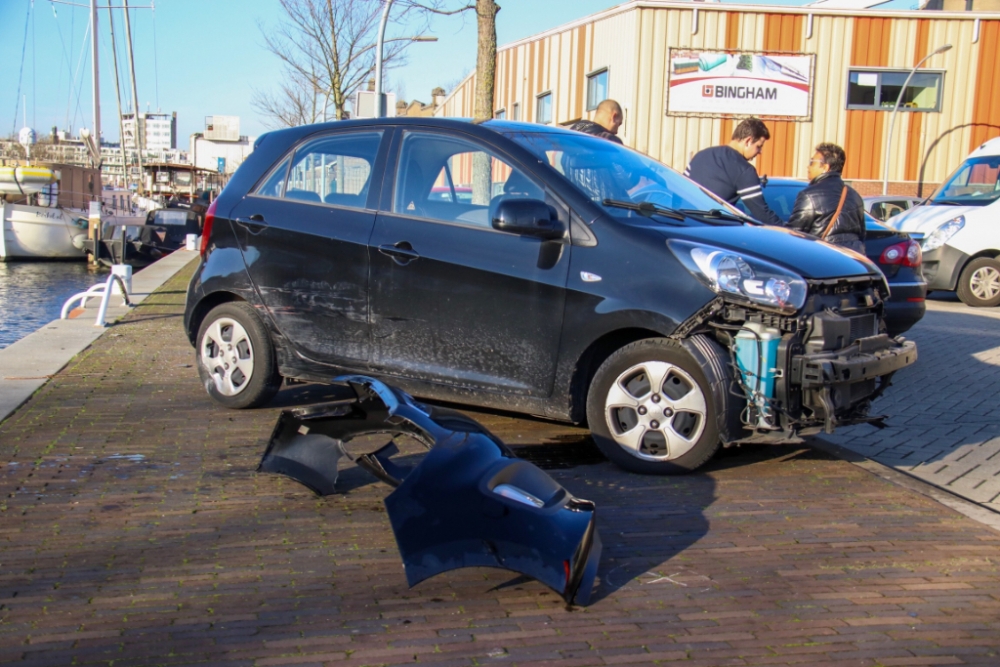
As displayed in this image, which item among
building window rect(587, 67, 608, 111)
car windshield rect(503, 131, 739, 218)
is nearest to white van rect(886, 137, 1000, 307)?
car windshield rect(503, 131, 739, 218)

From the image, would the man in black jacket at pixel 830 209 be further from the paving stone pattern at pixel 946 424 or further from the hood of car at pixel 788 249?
the hood of car at pixel 788 249

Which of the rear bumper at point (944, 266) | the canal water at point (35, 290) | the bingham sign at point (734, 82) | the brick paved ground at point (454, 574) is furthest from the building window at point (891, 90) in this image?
the brick paved ground at point (454, 574)

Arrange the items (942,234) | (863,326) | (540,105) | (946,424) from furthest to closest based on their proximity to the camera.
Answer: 1. (540,105)
2. (942,234)
3. (946,424)
4. (863,326)

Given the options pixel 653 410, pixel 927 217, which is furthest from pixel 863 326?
pixel 927 217

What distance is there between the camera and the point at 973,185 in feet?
47.1

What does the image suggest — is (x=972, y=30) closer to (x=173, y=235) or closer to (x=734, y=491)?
(x=173, y=235)

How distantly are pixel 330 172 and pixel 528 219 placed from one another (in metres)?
1.77

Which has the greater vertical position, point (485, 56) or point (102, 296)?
point (485, 56)

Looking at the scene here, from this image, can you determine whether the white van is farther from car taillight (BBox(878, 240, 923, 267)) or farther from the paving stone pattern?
car taillight (BBox(878, 240, 923, 267))

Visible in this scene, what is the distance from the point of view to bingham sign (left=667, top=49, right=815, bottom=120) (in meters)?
25.6

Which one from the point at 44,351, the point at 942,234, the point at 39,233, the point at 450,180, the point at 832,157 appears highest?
the point at 832,157

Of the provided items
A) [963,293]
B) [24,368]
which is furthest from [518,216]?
[963,293]

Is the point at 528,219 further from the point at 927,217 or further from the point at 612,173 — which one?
the point at 927,217

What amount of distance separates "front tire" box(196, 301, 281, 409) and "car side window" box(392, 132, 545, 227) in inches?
48.9
